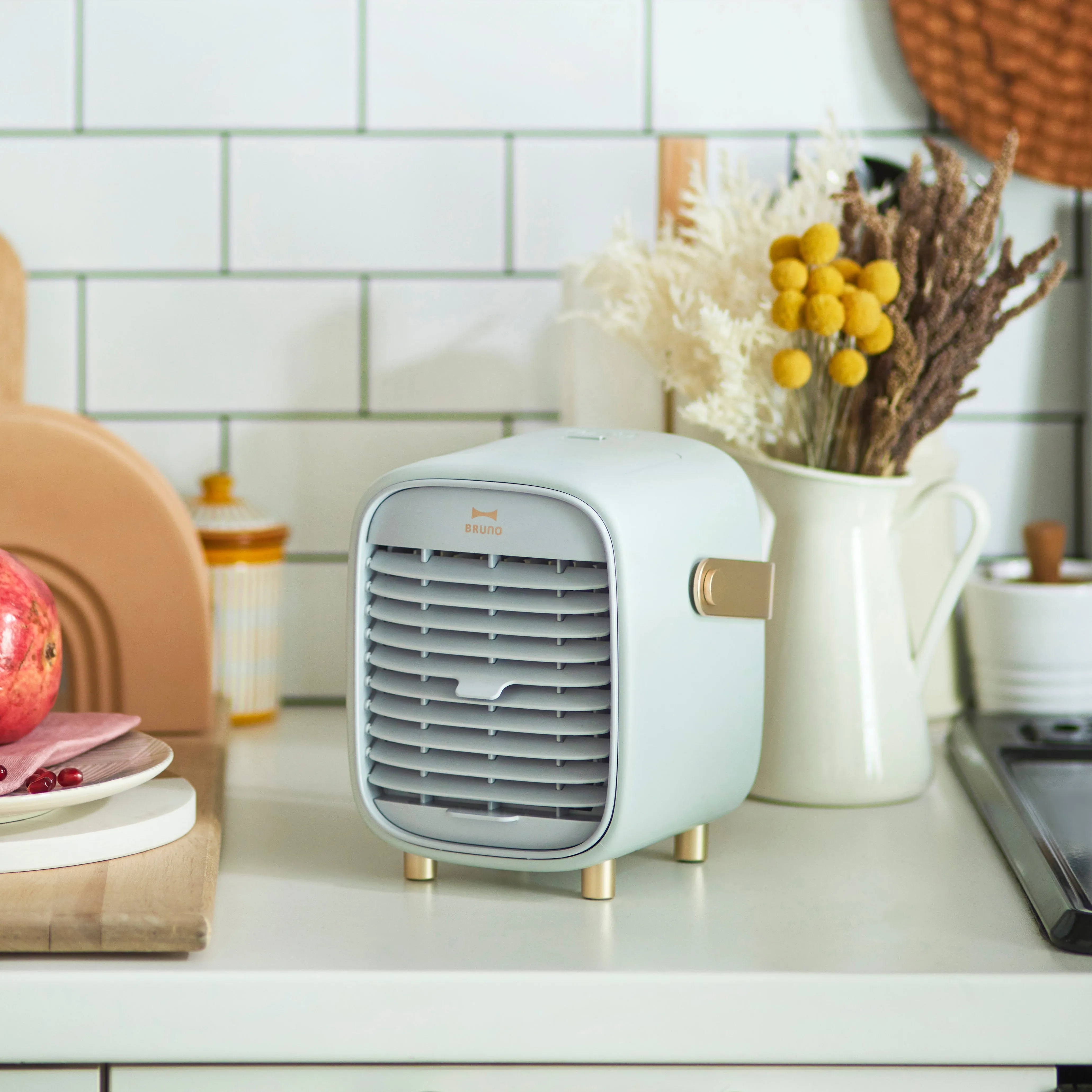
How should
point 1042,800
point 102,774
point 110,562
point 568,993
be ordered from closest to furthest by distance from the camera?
point 568,993
point 102,774
point 1042,800
point 110,562

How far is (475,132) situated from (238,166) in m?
0.21

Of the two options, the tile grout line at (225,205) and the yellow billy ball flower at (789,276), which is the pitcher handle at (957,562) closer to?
the yellow billy ball flower at (789,276)

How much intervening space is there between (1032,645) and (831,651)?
270 mm

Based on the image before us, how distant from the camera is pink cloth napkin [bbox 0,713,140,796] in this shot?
2.30 feet

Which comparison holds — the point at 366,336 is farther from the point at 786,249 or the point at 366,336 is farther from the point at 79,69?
the point at 786,249

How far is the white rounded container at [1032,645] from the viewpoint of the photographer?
1.03m

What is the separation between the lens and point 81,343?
1.16 meters

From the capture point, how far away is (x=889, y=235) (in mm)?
787

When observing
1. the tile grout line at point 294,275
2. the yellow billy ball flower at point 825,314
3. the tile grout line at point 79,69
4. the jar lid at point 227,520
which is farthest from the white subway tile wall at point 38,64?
the yellow billy ball flower at point 825,314

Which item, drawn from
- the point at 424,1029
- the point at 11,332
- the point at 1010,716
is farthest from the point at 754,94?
the point at 424,1029

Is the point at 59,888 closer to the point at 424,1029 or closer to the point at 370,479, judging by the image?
the point at 424,1029

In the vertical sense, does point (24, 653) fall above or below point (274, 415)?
below

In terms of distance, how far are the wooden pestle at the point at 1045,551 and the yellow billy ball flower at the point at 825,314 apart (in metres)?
0.37

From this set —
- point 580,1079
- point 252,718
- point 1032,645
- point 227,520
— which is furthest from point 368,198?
point 580,1079
